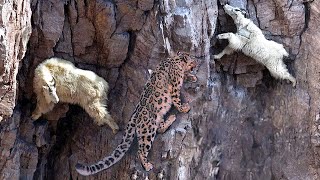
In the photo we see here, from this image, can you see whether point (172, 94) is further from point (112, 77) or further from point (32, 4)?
point (32, 4)

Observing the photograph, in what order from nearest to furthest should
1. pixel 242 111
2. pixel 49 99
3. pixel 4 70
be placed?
pixel 4 70 < pixel 49 99 < pixel 242 111

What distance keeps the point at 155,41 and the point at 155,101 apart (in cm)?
62

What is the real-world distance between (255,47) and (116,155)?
71.6 inches

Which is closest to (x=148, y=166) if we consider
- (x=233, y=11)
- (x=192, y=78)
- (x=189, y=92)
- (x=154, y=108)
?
(x=154, y=108)

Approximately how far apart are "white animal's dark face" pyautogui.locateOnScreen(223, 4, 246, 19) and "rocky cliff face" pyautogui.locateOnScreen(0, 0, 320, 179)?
0.33ft

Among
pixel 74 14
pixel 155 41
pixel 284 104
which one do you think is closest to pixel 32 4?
pixel 74 14

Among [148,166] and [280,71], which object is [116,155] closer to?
[148,166]

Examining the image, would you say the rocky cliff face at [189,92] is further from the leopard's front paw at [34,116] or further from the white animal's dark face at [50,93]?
the white animal's dark face at [50,93]

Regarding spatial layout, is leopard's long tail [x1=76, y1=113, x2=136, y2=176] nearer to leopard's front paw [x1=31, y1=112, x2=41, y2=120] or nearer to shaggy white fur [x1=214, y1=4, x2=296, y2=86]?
leopard's front paw [x1=31, y1=112, x2=41, y2=120]

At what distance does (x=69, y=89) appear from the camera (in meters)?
5.22

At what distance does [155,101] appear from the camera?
5242mm

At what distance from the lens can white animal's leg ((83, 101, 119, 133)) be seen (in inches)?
208

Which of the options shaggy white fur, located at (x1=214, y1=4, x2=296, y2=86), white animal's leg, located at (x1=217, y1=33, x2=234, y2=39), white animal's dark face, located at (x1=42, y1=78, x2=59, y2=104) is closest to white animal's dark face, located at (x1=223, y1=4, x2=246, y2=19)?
shaggy white fur, located at (x1=214, y1=4, x2=296, y2=86)

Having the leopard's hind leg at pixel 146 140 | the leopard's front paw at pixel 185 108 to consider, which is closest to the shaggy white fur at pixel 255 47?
the leopard's front paw at pixel 185 108
